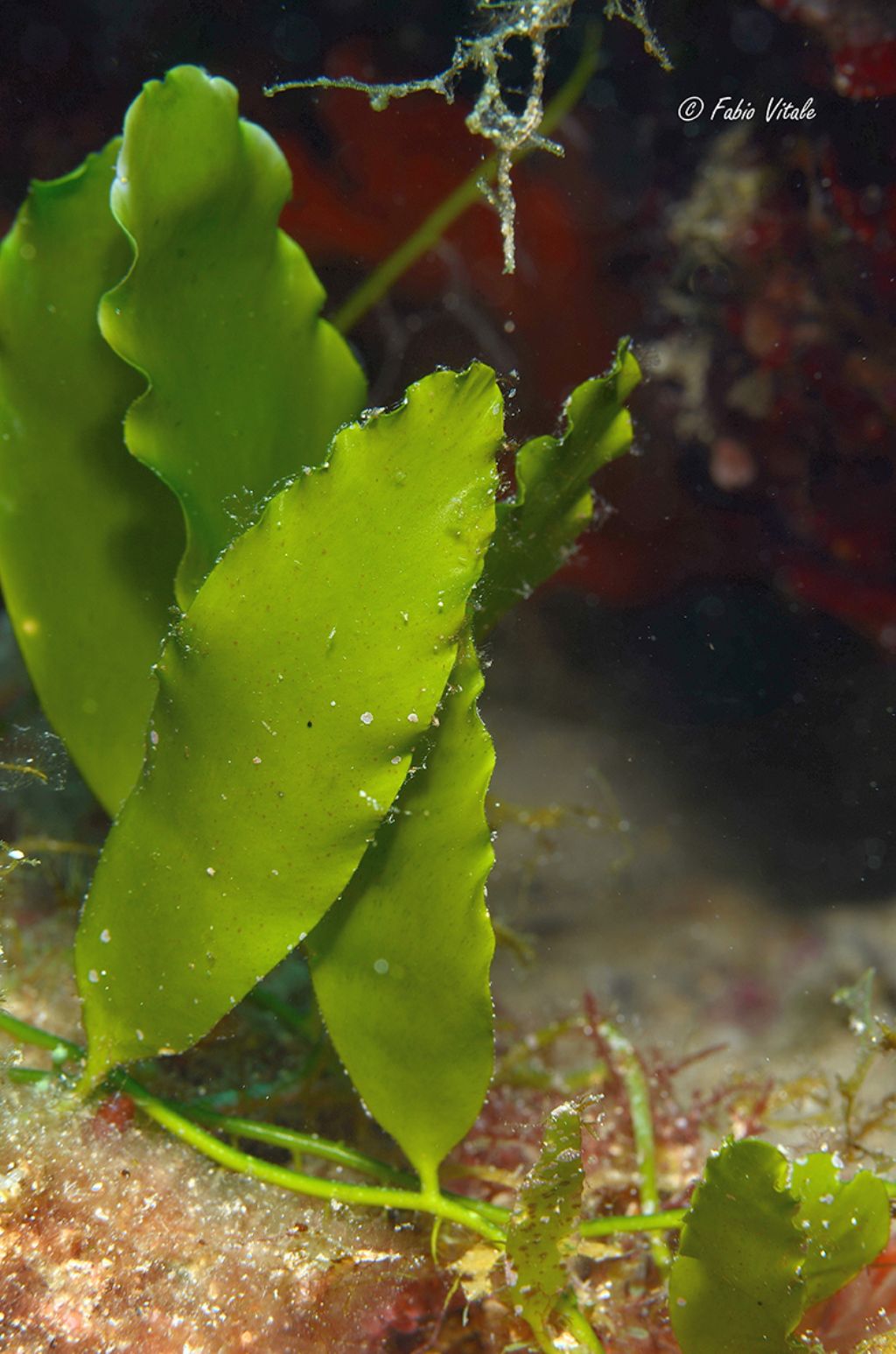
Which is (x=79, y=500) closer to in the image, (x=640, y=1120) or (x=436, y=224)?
(x=436, y=224)

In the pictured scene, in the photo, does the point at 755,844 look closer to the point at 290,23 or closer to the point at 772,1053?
the point at 772,1053

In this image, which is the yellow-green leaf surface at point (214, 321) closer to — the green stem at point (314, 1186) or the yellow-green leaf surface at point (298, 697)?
the yellow-green leaf surface at point (298, 697)

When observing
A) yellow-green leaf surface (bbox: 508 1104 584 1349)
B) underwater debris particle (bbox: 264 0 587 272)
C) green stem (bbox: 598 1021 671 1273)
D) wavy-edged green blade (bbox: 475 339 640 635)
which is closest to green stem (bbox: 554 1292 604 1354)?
yellow-green leaf surface (bbox: 508 1104 584 1349)

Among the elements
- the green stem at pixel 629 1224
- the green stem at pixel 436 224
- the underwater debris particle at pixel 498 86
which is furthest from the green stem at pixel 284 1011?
the green stem at pixel 436 224

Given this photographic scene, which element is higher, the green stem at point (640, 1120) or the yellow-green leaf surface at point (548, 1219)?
the yellow-green leaf surface at point (548, 1219)

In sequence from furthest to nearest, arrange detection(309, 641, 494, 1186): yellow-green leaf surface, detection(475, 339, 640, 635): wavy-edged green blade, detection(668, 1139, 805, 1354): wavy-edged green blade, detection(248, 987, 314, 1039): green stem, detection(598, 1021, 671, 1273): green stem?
detection(248, 987, 314, 1039): green stem → detection(598, 1021, 671, 1273): green stem → detection(475, 339, 640, 635): wavy-edged green blade → detection(309, 641, 494, 1186): yellow-green leaf surface → detection(668, 1139, 805, 1354): wavy-edged green blade

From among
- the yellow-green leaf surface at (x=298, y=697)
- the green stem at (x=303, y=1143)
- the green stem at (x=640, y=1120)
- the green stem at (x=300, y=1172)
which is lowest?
the green stem at (x=640, y=1120)

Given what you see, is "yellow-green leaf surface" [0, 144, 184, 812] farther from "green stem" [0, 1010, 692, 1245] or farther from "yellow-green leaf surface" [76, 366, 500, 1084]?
"green stem" [0, 1010, 692, 1245]

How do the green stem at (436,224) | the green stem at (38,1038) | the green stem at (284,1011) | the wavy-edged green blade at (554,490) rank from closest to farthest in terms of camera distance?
the wavy-edged green blade at (554,490)
the green stem at (38,1038)
the green stem at (284,1011)
the green stem at (436,224)
